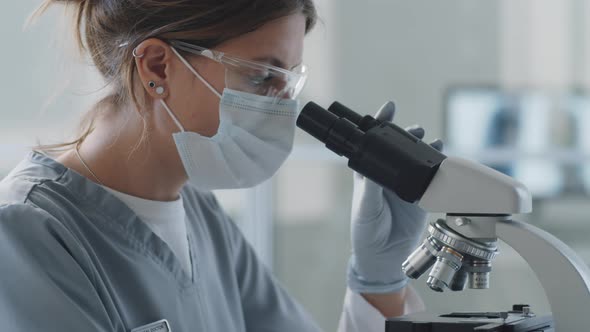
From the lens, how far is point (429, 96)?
12.7ft

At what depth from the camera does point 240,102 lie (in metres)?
1.34

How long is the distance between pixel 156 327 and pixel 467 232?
1.73ft

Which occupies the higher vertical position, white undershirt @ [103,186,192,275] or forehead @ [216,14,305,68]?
forehead @ [216,14,305,68]

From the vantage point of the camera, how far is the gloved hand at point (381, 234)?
1.36 meters

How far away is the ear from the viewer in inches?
51.2

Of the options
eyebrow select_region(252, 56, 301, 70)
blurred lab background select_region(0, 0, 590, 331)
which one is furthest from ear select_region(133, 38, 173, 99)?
blurred lab background select_region(0, 0, 590, 331)

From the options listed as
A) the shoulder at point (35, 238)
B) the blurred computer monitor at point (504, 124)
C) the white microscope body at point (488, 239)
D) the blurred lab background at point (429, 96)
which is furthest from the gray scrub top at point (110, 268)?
the blurred computer monitor at point (504, 124)

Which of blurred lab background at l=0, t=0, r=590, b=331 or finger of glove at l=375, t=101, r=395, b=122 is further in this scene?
blurred lab background at l=0, t=0, r=590, b=331

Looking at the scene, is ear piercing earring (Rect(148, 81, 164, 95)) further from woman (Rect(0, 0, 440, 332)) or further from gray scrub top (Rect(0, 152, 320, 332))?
gray scrub top (Rect(0, 152, 320, 332))

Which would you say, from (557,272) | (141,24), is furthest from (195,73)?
(557,272)

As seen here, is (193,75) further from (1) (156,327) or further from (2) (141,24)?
(1) (156,327)

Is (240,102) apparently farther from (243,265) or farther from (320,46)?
(320,46)

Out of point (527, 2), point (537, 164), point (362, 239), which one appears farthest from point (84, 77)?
point (527, 2)

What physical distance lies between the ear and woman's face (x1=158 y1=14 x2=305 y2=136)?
11 millimetres
